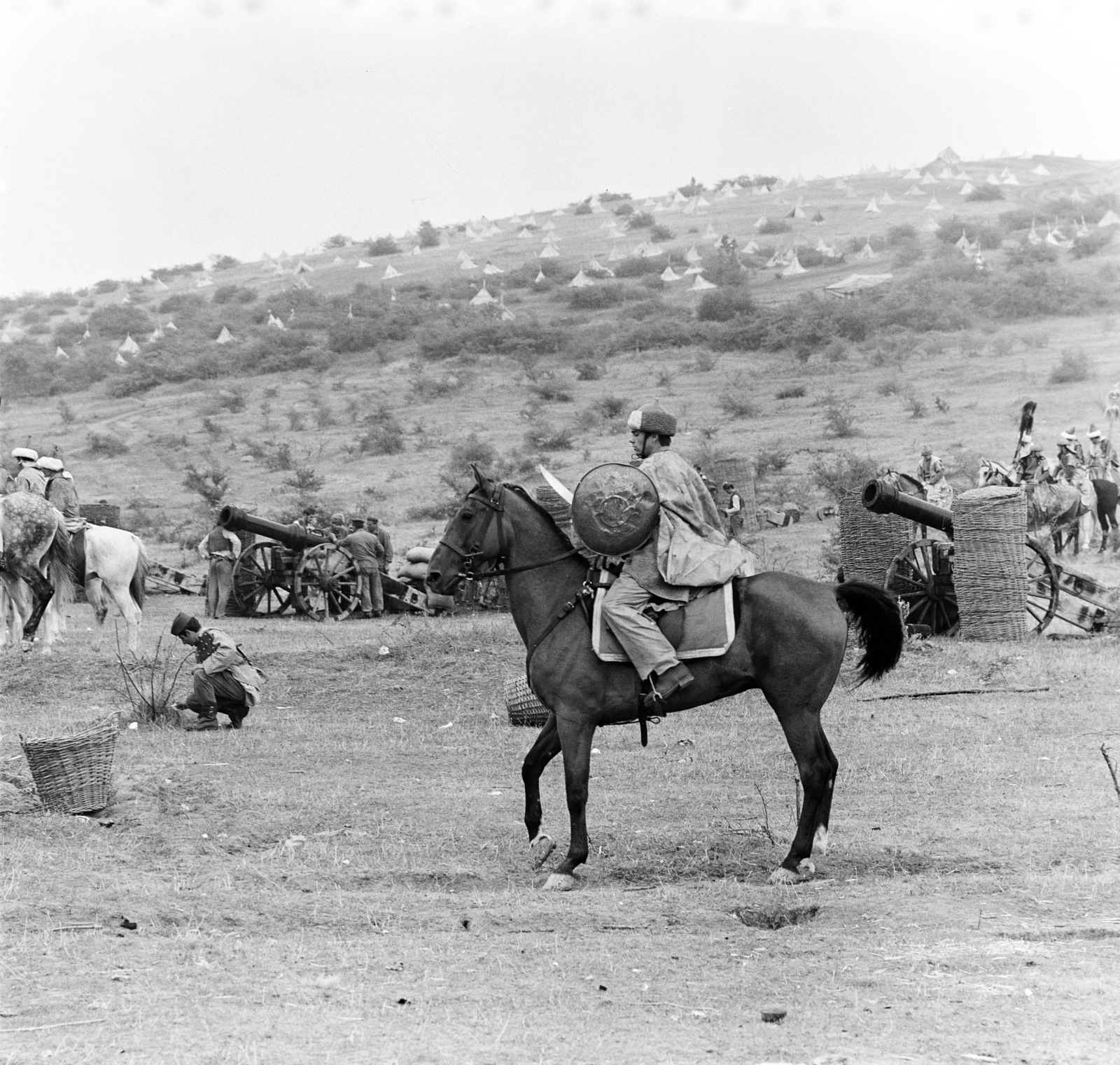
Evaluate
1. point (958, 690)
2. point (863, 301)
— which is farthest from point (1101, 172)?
point (958, 690)

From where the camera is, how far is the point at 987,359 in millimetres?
43188

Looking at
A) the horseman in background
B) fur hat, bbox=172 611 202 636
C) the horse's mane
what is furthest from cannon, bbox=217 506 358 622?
the horse's mane

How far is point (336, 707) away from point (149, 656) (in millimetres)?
3241

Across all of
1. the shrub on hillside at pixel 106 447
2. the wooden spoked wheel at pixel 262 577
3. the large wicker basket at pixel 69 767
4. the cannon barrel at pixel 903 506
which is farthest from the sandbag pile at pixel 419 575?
the shrub on hillside at pixel 106 447

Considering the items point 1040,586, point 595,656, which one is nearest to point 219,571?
point 1040,586

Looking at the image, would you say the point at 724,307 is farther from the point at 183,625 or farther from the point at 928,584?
the point at 183,625

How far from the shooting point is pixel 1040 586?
17.3m

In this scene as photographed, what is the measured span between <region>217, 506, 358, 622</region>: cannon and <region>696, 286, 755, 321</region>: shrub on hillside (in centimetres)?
3448

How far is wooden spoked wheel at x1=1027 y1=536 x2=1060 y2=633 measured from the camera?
669 inches

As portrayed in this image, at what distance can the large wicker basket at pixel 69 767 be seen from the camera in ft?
27.2

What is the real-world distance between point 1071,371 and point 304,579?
997 inches

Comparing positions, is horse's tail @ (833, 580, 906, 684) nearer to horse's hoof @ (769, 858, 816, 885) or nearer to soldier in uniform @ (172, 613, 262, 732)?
horse's hoof @ (769, 858, 816, 885)

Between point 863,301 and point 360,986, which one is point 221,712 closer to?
point 360,986

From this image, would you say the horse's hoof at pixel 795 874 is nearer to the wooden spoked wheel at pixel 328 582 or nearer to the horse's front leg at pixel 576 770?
the horse's front leg at pixel 576 770
